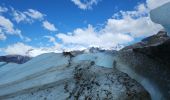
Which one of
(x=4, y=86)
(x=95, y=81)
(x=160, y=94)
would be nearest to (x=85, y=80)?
(x=95, y=81)

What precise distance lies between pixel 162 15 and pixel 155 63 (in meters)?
2.01

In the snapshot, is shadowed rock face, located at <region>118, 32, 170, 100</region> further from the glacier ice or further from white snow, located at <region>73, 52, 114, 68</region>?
white snow, located at <region>73, 52, 114, 68</region>

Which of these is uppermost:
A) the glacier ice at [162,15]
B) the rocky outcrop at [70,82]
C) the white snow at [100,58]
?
the glacier ice at [162,15]

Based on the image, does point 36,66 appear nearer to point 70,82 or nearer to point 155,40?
point 70,82

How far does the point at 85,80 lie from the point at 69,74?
88cm

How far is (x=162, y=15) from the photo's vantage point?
38.2ft

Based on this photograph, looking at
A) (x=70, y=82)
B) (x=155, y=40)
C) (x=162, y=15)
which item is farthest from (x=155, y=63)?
→ (x=70, y=82)

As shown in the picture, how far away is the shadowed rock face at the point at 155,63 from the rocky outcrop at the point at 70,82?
0.90 m

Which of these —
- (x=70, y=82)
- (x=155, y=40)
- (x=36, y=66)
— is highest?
(x=155, y=40)

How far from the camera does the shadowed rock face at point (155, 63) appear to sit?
1104cm

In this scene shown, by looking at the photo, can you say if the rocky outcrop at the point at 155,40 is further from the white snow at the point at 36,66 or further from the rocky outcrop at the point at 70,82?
the white snow at the point at 36,66

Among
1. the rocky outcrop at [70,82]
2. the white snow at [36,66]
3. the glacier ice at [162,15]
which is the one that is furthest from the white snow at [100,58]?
the glacier ice at [162,15]

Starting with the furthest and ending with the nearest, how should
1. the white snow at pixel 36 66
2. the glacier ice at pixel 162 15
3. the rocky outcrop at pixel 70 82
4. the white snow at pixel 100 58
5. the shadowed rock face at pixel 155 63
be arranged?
the white snow at pixel 36 66 < the white snow at pixel 100 58 < the glacier ice at pixel 162 15 < the shadowed rock face at pixel 155 63 < the rocky outcrop at pixel 70 82

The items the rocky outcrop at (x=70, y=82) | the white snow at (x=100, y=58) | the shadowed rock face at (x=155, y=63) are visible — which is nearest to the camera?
the rocky outcrop at (x=70, y=82)
